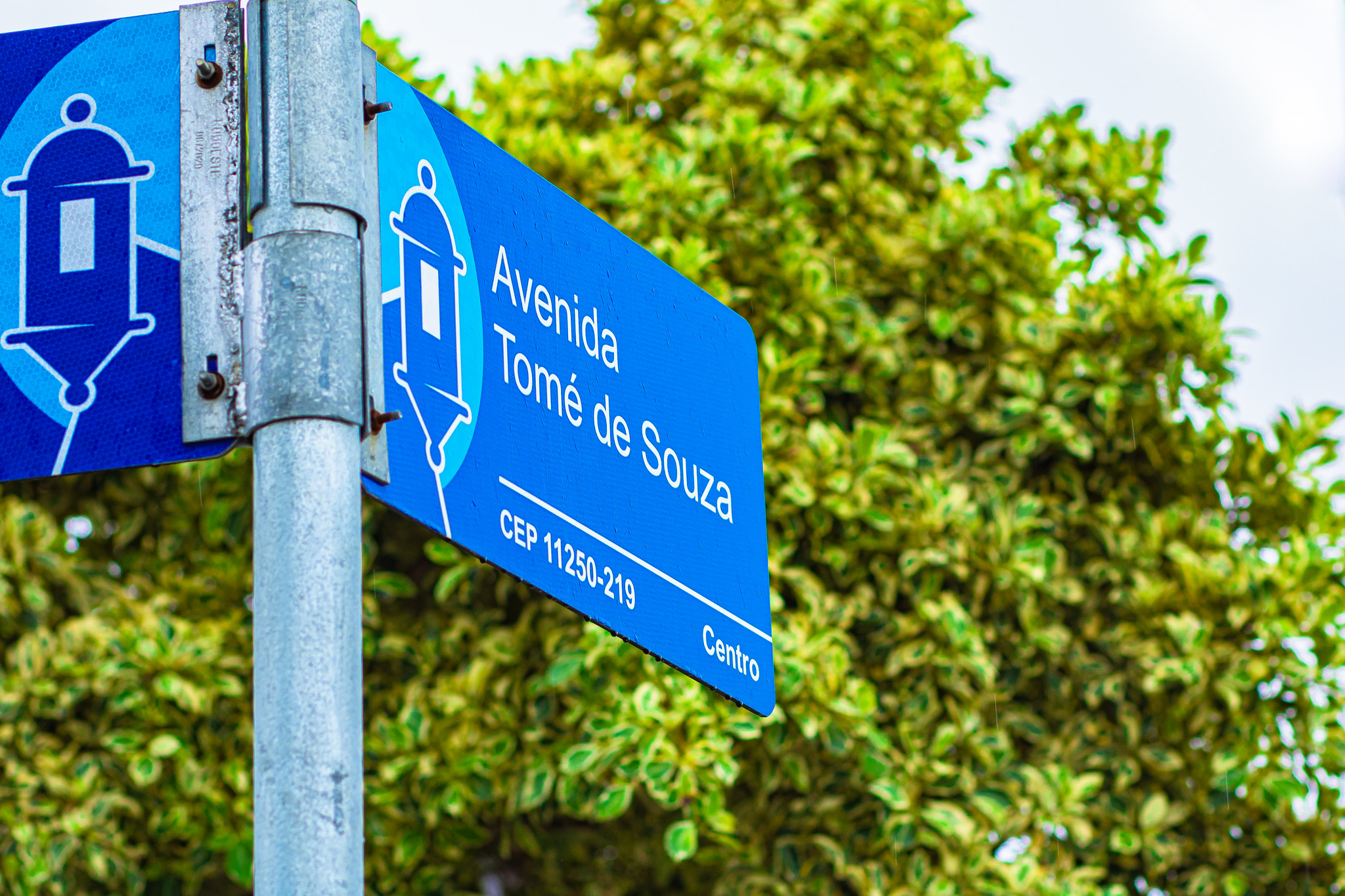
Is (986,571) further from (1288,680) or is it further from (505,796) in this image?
(505,796)

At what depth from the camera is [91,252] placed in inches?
66.1

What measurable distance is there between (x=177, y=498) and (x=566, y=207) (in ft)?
14.0

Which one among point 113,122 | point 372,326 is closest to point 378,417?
point 372,326

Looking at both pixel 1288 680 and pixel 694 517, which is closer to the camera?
pixel 694 517

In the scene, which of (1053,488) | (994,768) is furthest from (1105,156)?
(994,768)

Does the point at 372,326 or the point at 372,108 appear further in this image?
the point at 372,108

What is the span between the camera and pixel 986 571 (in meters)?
5.68

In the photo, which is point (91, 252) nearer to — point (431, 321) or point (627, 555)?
point (431, 321)

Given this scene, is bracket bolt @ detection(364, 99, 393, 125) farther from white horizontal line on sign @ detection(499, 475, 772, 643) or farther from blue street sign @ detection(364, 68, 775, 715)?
white horizontal line on sign @ detection(499, 475, 772, 643)

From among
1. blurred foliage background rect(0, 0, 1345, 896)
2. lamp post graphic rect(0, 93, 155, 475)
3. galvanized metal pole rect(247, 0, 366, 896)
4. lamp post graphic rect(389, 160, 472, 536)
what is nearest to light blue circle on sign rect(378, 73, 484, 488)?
lamp post graphic rect(389, 160, 472, 536)

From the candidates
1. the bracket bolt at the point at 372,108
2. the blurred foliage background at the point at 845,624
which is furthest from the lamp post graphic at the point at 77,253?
the blurred foliage background at the point at 845,624

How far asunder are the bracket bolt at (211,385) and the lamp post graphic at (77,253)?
120 millimetres

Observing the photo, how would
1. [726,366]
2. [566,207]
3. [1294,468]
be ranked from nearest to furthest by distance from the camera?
[566,207] → [726,366] → [1294,468]

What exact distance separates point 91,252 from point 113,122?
0.47 ft
